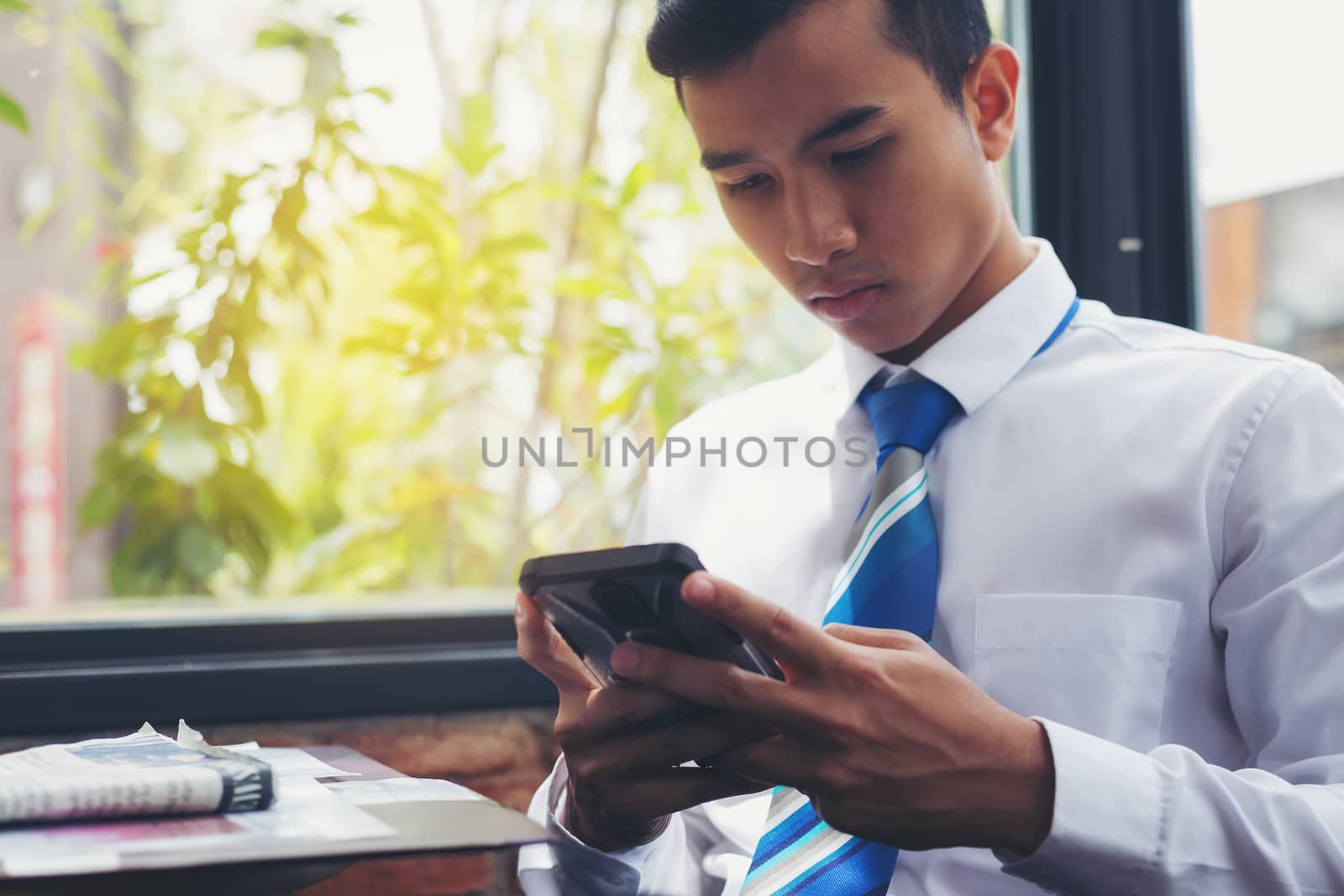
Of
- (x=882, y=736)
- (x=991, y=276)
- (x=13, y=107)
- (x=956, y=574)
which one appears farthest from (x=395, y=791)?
(x=13, y=107)

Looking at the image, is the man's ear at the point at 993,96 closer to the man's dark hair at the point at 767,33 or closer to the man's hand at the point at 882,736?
the man's dark hair at the point at 767,33

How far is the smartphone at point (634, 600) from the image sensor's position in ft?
2.13

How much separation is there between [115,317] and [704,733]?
3.38 ft

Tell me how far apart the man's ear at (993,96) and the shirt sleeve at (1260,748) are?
1.11 ft

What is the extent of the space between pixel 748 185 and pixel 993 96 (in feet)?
0.81

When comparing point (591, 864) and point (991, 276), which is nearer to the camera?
point (591, 864)

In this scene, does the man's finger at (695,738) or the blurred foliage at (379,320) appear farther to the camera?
the blurred foliage at (379,320)

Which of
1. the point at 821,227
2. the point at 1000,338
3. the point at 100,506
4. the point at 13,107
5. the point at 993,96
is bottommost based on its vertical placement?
the point at 100,506

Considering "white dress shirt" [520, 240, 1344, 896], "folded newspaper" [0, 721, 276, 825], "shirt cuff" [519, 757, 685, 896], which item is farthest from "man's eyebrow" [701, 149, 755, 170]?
"folded newspaper" [0, 721, 276, 825]

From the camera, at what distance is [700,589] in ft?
2.08

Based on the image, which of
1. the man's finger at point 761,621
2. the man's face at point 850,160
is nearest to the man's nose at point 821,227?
the man's face at point 850,160

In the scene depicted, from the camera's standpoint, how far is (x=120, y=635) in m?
1.32

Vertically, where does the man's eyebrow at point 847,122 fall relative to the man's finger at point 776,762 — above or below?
above

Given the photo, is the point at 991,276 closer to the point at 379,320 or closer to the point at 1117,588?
the point at 1117,588
